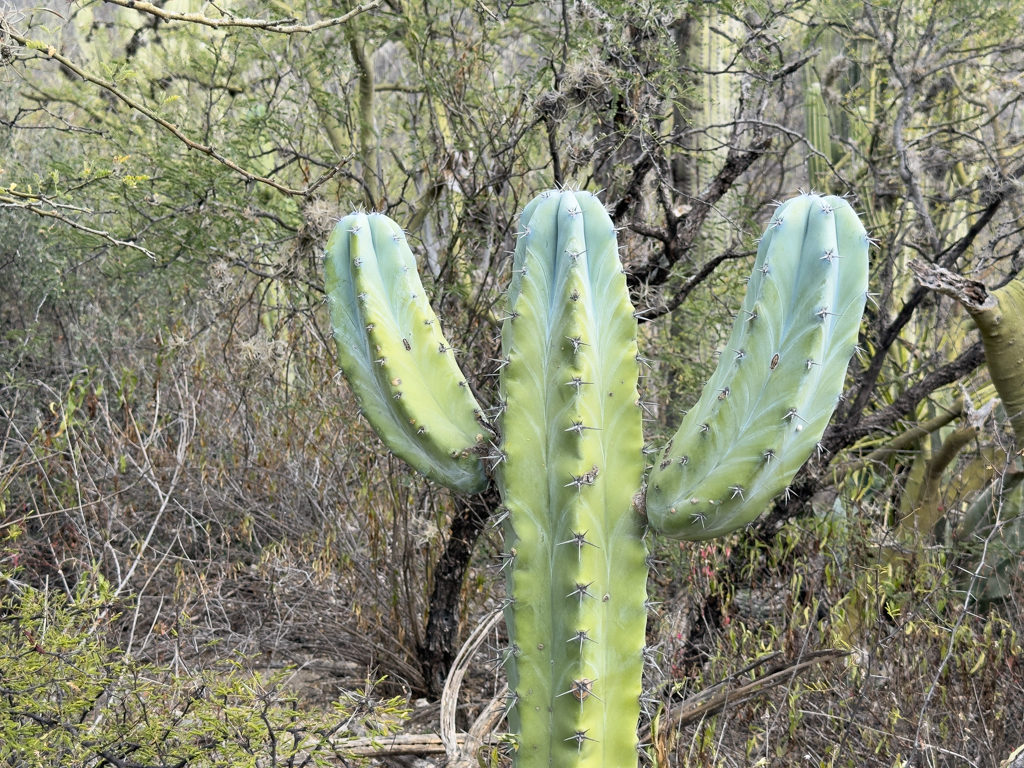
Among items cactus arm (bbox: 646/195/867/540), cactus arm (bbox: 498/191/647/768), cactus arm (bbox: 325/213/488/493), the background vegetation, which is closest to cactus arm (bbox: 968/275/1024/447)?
the background vegetation

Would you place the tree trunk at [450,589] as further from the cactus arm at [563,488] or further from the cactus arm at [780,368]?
the cactus arm at [780,368]

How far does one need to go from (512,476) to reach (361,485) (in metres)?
2.08

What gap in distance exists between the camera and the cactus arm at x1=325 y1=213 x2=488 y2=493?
6.06ft

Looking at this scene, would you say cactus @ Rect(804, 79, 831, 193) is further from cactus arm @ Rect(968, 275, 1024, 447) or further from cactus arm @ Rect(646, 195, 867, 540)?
cactus arm @ Rect(646, 195, 867, 540)

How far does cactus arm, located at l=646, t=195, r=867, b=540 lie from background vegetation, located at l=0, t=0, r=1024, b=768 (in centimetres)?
69

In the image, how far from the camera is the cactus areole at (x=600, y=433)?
1.58 meters

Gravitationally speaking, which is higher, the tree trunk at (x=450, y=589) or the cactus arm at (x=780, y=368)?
the cactus arm at (x=780, y=368)

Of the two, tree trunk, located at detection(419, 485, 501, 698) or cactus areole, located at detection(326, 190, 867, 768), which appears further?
tree trunk, located at detection(419, 485, 501, 698)

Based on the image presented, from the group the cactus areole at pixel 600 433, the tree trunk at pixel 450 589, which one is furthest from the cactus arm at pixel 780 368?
the tree trunk at pixel 450 589

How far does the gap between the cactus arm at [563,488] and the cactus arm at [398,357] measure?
0.19 m

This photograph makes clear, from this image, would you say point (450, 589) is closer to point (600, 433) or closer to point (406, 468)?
point (406, 468)

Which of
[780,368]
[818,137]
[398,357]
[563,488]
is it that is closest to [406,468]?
[398,357]

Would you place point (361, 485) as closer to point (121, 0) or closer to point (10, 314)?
point (121, 0)

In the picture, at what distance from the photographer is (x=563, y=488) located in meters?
1.70
